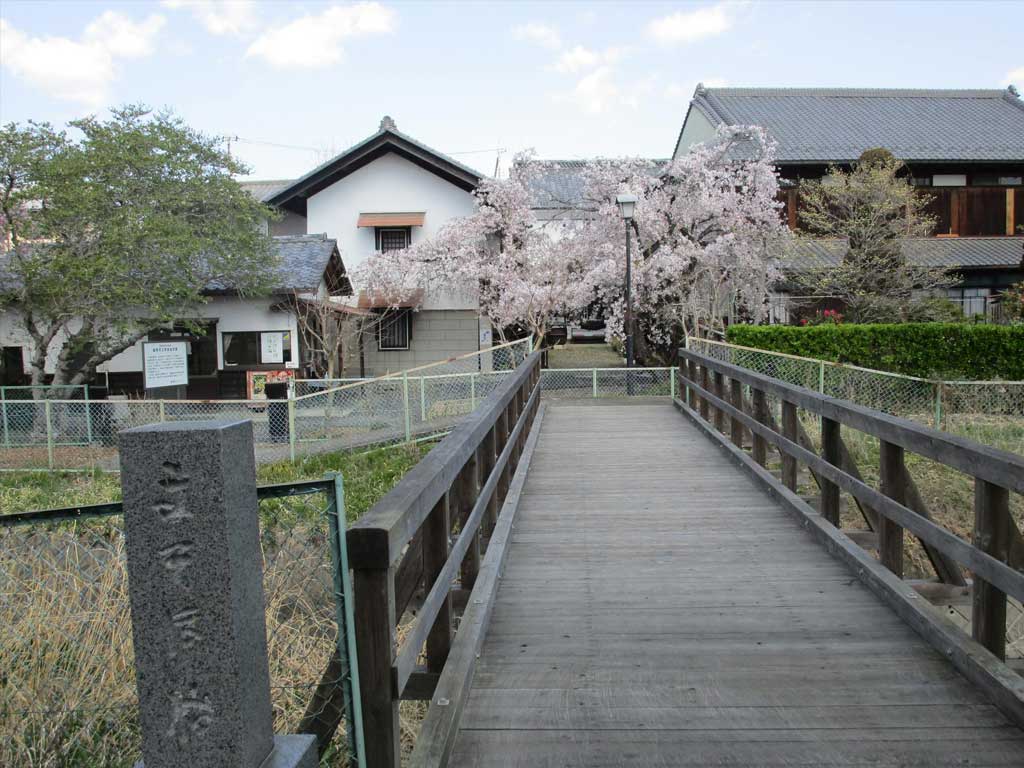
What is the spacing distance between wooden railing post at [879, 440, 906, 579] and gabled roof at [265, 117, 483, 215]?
64.7ft

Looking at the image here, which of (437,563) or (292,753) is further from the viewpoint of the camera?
(437,563)

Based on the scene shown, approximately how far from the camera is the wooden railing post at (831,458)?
5.01 m

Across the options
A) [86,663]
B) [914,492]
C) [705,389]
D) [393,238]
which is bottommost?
[86,663]

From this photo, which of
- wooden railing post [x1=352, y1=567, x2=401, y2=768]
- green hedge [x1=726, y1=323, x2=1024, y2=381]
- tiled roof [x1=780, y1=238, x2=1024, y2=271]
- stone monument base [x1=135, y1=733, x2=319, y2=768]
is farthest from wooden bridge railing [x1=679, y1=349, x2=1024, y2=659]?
tiled roof [x1=780, y1=238, x2=1024, y2=271]

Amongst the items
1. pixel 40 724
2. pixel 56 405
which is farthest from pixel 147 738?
pixel 56 405

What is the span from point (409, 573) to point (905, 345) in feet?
51.1

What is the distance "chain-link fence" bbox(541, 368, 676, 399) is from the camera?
15.9 meters

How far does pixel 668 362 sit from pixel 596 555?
54.6ft

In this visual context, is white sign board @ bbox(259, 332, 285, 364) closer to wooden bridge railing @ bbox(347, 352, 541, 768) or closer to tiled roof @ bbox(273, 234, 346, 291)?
tiled roof @ bbox(273, 234, 346, 291)

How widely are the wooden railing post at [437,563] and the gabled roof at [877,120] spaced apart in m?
21.6

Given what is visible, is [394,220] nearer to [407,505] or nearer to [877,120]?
[877,120]

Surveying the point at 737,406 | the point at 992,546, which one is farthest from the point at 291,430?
the point at 992,546

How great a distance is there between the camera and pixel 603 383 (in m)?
16.1

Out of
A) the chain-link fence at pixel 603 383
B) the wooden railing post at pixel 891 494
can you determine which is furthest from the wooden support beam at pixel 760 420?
the chain-link fence at pixel 603 383
